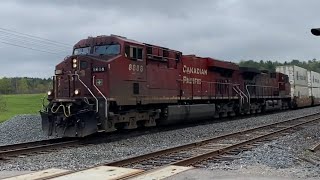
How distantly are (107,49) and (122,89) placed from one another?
1.72 meters

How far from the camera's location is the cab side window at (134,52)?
1583 cm

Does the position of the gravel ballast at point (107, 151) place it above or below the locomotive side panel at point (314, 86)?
below

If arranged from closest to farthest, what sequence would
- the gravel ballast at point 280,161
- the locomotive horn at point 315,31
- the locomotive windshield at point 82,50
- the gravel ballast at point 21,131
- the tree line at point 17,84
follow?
the gravel ballast at point 280,161 < the locomotive horn at point 315,31 < the locomotive windshield at point 82,50 < the gravel ballast at point 21,131 < the tree line at point 17,84

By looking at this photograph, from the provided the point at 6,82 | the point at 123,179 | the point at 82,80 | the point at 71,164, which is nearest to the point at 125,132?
the point at 82,80

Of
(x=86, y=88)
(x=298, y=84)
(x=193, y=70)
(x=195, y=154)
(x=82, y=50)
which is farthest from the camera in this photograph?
(x=298, y=84)

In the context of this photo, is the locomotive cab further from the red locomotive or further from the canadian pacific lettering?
the canadian pacific lettering

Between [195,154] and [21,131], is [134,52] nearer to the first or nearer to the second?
[195,154]

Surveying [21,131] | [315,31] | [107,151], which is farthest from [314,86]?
[107,151]

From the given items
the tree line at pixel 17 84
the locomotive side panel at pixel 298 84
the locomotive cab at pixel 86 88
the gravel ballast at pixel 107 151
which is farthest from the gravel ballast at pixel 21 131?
the tree line at pixel 17 84

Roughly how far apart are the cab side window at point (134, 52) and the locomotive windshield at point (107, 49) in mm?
388

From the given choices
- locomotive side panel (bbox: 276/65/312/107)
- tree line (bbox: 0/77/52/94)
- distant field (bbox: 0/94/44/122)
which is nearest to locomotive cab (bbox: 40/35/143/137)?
distant field (bbox: 0/94/44/122)

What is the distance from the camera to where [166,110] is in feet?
61.0

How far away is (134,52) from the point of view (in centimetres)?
1625

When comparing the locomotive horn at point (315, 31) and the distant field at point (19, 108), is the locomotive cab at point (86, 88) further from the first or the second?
the distant field at point (19, 108)
